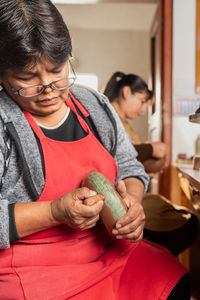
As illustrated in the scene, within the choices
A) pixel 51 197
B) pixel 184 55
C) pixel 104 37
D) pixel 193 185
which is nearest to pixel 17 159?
pixel 51 197

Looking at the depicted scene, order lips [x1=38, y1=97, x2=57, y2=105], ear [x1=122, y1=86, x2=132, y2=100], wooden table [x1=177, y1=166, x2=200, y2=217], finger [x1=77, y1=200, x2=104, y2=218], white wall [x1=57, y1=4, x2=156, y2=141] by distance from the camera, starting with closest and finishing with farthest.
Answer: finger [x1=77, y1=200, x2=104, y2=218]
lips [x1=38, y1=97, x2=57, y2=105]
wooden table [x1=177, y1=166, x2=200, y2=217]
white wall [x1=57, y1=4, x2=156, y2=141]
ear [x1=122, y1=86, x2=132, y2=100]

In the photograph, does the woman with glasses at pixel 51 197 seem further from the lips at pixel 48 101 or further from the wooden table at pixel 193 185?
the wooden table at pixel 193 185

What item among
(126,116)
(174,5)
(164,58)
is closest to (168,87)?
(164,58)

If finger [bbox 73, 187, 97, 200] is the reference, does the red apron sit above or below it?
below

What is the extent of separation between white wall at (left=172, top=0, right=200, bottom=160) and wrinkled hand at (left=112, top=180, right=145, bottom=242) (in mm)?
1641

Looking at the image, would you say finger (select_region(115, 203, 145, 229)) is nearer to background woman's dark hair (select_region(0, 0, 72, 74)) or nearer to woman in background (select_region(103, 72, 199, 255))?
background woman's dark hair (select_region(0, 0, 72, 74))

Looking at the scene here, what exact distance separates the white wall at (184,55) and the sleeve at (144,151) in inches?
30.9

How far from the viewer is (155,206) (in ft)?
4.55

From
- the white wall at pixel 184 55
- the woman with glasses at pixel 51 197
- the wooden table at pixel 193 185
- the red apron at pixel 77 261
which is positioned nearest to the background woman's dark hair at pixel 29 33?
the woman with glasses at pixel 51 197

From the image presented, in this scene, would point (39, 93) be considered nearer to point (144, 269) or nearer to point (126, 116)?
point (144, 269)

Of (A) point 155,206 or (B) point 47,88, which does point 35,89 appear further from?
(A) point 155,206

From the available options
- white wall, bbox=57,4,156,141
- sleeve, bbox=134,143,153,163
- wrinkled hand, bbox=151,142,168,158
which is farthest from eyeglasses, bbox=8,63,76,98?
wrinkled hand, bbox=151,142,168,158

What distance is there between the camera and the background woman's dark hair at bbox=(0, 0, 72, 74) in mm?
586

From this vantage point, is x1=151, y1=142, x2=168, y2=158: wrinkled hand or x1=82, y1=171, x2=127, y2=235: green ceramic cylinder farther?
x1=151, y1=142, x2=168, y2=158: wrinkled hand
